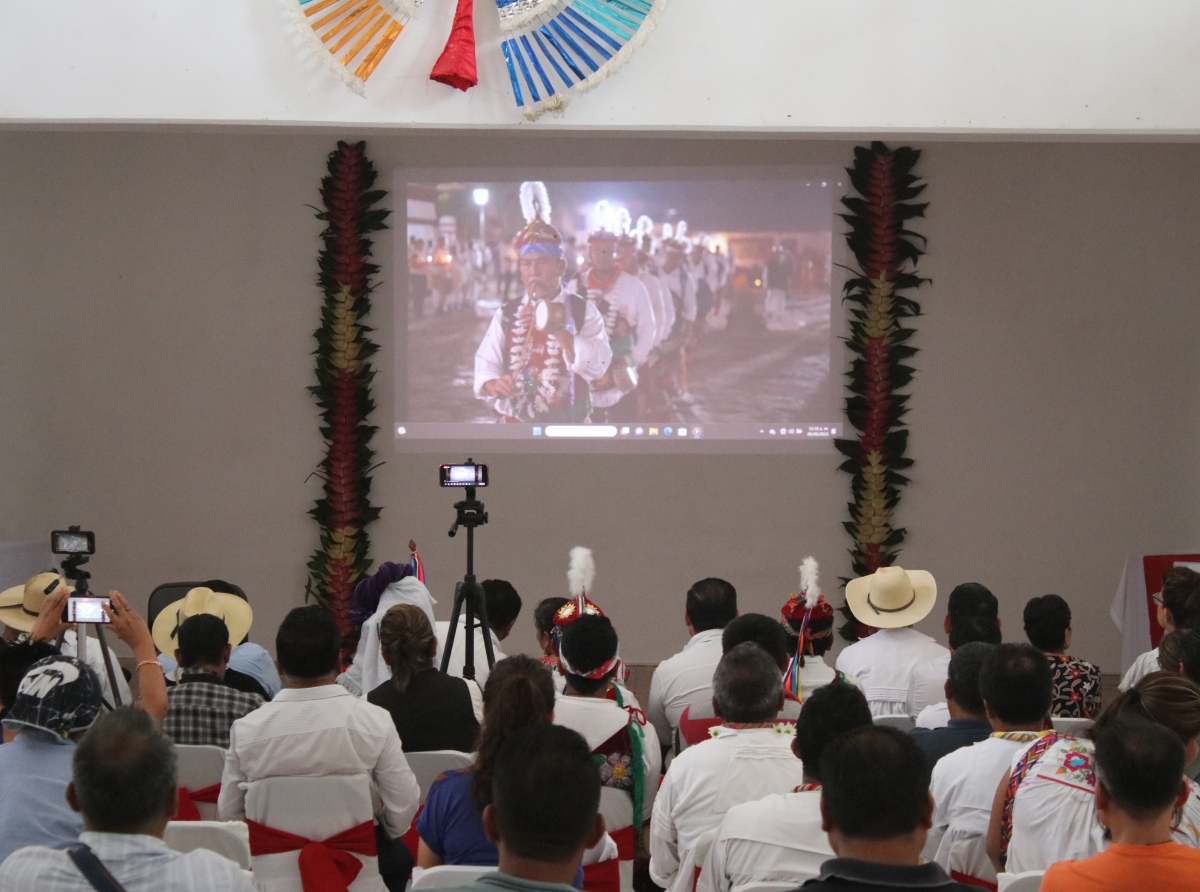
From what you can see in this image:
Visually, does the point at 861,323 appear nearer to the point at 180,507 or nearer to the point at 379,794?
the point at 180,507

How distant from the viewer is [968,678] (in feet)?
8.58

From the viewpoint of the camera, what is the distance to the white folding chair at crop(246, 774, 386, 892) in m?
2.34

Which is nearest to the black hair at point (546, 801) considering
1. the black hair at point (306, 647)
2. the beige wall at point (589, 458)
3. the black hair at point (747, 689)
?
the black hair at point (747, 689)

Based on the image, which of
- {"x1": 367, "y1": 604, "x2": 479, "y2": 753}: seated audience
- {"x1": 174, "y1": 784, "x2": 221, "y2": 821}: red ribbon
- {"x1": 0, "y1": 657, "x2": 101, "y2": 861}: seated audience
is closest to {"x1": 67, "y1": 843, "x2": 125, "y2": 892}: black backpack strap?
{"x1": 0, "y1": 657, "x2": 101, "y2": 861}: seated audience

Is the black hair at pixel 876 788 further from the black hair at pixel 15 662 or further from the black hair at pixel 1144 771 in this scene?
the black hair at pixel 15 662

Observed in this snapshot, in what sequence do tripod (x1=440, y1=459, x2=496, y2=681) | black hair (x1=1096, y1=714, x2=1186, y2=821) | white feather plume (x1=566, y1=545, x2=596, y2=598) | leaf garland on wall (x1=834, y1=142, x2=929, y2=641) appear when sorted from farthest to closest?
leaf garland on wall (x1=834, y1=142, x2=929, y2=641) < white feather plume (x1=566, y1=545, x2=596, y2=598) < tripod (x1=440, y1=459, x2=496, y2=681) < black hair (x1=1096, y1=714, x2=1186, y2=821)

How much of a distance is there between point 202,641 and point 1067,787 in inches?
79.3

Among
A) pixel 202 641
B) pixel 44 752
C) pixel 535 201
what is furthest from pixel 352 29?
pixel 44 752

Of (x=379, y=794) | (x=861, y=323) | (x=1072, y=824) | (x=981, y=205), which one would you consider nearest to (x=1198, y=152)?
(x=981, y=205)

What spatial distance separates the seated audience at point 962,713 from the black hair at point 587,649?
74 cm

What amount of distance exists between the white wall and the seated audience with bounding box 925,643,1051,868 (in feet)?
8.24

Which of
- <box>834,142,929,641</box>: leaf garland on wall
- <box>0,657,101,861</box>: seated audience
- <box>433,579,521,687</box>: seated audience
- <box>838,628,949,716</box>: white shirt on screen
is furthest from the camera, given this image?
<box>834,142,929,641</box>: leaf garland on wall

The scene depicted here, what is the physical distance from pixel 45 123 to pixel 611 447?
10.2 feet

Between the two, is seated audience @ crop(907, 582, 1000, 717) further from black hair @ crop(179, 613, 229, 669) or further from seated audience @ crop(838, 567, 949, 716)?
black hair @ crop(179, 613, 229, 669)
